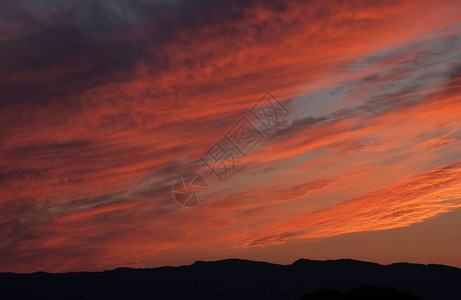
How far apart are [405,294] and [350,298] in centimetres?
1087

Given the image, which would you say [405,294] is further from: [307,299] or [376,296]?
[307,299]

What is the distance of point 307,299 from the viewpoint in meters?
93.9

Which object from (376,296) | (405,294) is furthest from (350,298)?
(405,294)

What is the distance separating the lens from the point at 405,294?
300 feet

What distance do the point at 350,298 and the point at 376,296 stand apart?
4963 mm

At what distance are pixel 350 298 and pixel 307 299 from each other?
27.8 ft

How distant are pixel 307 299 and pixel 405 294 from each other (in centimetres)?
1869

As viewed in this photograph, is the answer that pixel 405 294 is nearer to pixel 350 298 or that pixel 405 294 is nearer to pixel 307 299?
pixel 350 298

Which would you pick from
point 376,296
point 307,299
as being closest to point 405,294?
point 376,296

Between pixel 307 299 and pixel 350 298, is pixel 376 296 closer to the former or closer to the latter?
pixel 350 298

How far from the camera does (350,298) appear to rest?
90.4m

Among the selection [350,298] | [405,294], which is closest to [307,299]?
[350,298]
